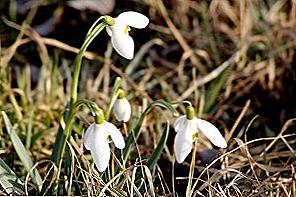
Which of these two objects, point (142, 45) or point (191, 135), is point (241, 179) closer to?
point (191, 135)

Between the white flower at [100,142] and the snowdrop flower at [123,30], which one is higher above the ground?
the snowdrop flower at [123,30]

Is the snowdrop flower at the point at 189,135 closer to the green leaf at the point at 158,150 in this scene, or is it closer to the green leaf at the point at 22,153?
the green leaf at the point at 158,150

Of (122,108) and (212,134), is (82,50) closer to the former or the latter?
(122,108)

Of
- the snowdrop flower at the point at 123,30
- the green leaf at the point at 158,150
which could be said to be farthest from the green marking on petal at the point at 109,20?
the green leaf at the point at 158,150

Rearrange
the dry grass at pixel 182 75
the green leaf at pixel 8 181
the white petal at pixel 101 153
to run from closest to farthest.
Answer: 1. the white petal at pixel 101 153
2. the green leaf at pixel 8 181
3. the dry grass at pixel 182 75

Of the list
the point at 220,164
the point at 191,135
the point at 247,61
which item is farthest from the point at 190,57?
the point at 191,135

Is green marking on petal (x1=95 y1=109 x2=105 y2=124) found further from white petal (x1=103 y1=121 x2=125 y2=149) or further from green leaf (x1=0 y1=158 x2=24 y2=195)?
green leaf (x1=0 y1=158 x2=24 y2=195)

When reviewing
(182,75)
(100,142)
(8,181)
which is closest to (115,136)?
(100,142)

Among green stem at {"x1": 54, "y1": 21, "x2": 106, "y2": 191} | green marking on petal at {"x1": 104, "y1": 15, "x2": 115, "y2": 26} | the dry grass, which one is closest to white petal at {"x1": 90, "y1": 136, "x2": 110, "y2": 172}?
green stem at {"x1": 54, "y1": 21, "x2": 106, "y2": 191}
